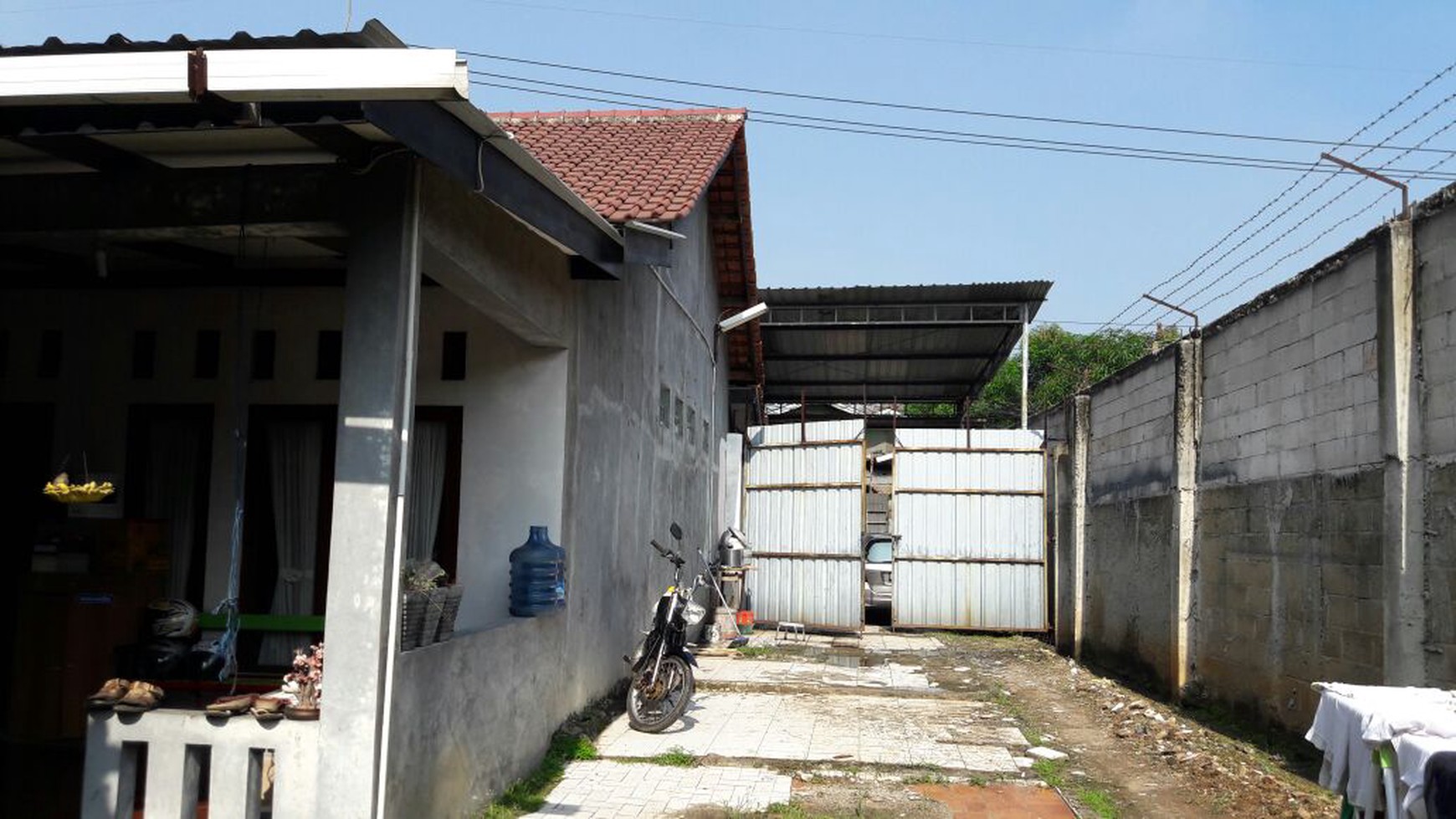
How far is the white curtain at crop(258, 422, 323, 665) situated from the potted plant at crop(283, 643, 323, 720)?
193 centimetres

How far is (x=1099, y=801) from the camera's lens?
20.1 feet

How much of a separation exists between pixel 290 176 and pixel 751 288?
10.8 metres

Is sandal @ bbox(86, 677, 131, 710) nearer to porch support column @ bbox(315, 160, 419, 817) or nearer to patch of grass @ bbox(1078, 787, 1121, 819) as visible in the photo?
porch support column @ bbox(315, 160, 419, 817)

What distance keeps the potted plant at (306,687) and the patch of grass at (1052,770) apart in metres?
4.27

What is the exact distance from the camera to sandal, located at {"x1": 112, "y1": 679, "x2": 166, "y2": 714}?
4.14 metres

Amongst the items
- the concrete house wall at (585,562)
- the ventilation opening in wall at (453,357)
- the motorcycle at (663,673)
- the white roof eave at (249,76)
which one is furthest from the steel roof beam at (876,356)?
the white roof eave at (249,76)

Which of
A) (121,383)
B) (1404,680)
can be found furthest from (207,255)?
(1404,680)

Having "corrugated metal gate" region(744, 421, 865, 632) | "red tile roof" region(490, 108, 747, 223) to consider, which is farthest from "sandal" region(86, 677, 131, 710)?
"corrugated metal gate" region(744, 421, 865, 632)

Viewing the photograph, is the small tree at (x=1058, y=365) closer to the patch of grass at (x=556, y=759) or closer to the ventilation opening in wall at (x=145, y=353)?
the patch of grass at (x=556, y=759)

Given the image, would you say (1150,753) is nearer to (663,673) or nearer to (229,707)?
(663,673)

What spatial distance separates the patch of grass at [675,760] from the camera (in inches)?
261

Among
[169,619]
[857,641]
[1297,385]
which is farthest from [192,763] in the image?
[857,641]

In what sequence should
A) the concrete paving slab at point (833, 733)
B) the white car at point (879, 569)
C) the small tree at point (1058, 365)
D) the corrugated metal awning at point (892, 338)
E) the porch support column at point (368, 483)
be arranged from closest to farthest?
the porch support column at point (368, 483)
the concrete paving slab at point (833, 733)
the white car at point (879, 569)
the corrugated metal awning at point (892, 338)
the small tree at point (1058, 365)

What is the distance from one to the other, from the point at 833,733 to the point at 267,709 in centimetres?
463
